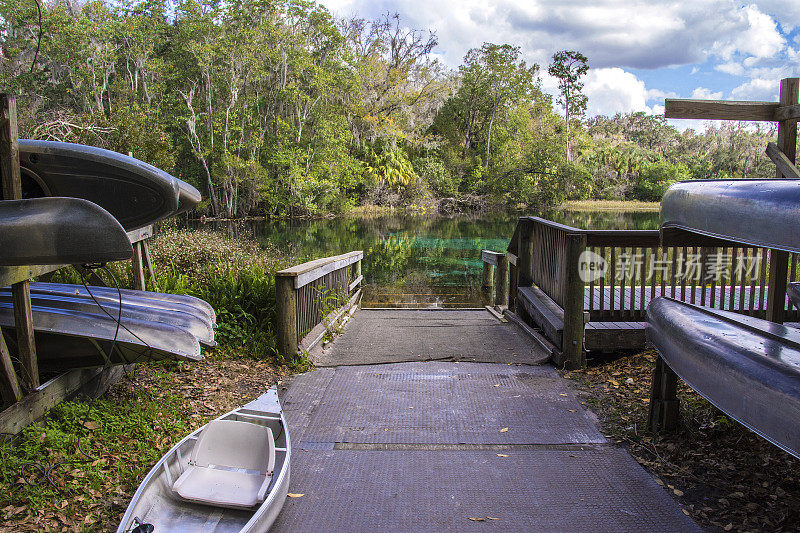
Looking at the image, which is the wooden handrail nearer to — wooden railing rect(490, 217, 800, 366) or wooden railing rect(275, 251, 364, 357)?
wooden railing rect(275, 251, 364, 357)

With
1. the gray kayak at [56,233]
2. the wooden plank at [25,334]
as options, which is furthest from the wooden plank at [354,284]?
the gray kayak at [56,233]

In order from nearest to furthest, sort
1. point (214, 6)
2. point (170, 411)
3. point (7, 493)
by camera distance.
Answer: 1. point (7, 493)
2. point (170, 411)
3. point (214, 6)

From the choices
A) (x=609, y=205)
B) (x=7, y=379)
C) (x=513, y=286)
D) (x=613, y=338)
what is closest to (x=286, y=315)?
(x=7, y=379)

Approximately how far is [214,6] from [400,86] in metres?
14.0

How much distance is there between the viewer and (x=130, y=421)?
150 inches

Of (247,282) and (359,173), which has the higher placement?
(359,173)

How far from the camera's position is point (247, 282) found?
676cm

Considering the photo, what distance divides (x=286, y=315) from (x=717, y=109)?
172 inches

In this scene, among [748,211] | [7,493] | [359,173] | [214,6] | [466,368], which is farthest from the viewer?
[359,173]

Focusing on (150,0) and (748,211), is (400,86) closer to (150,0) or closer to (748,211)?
(150,0)

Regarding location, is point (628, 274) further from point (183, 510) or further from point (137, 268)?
point (137, 268)

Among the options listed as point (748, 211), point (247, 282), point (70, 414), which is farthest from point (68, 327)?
point (748, 211)

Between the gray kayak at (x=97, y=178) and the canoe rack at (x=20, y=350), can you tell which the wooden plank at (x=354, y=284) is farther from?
the canoe rack at (x=20, y=350)

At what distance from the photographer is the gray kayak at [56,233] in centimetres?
278
